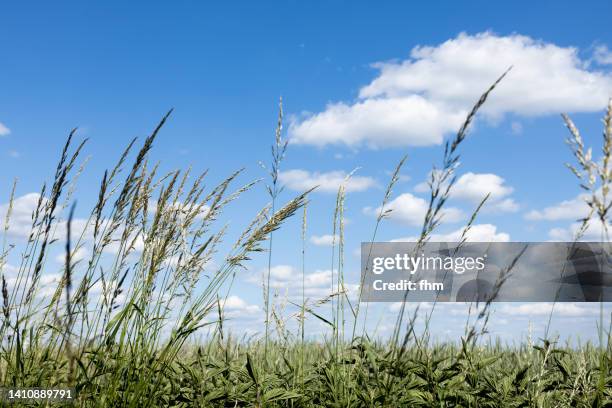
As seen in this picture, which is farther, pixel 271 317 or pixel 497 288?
pixel 271 317

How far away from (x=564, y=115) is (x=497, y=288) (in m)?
0.72

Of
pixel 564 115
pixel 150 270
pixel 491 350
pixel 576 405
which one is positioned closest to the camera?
pixel 564 115

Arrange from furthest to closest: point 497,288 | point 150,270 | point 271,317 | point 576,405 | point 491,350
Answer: point 491,350, point 271,317, point 576,405, point 150,270, point 497,288

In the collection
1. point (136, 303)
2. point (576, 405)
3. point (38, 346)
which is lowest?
point (576, 405)

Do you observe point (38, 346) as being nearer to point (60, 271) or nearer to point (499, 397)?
point (60, 271)

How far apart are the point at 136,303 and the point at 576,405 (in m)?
2.34

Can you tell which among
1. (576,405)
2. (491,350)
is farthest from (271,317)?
(491,350)

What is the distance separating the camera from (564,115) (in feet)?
7.28

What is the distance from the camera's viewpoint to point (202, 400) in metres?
2.93

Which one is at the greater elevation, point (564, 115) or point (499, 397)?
point (564, 115)

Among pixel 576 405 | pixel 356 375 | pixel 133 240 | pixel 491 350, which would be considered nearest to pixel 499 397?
pixel 576 405

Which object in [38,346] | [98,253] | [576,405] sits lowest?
[576,405]

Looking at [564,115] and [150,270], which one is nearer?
[564,115]

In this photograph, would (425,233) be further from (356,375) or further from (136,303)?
(136,303)
